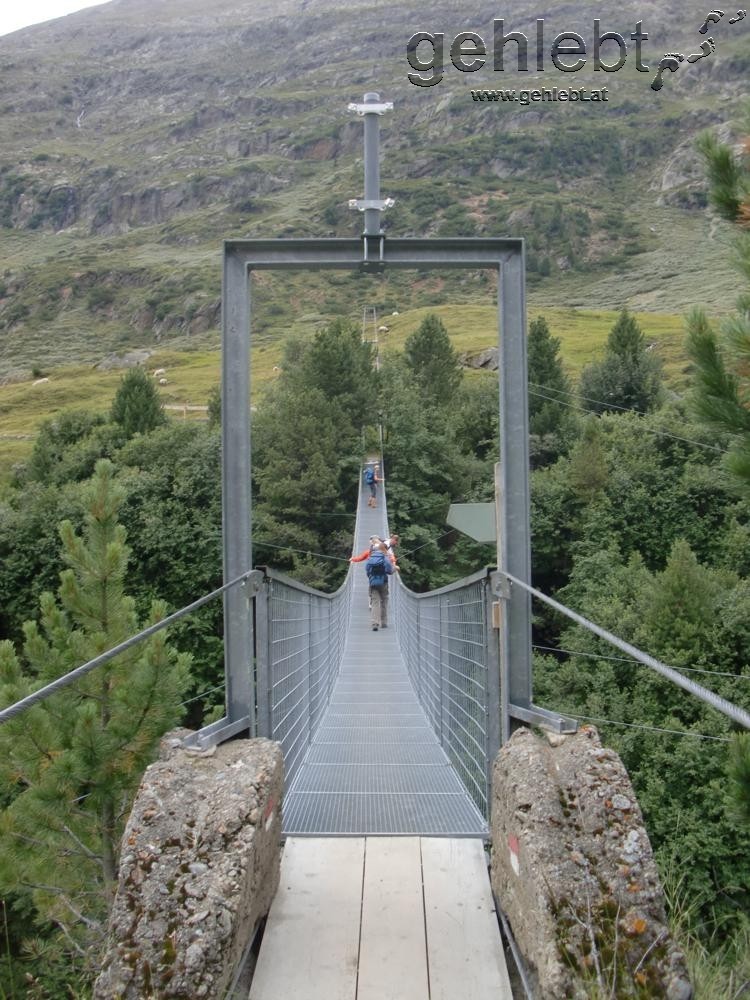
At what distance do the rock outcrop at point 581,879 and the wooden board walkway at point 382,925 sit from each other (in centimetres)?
14

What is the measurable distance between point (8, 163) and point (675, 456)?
134 metres

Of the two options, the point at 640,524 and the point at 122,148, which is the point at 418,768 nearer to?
the point at 640,524

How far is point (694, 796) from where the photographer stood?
12406 mm

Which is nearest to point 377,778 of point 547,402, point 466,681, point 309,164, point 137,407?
point 466,681

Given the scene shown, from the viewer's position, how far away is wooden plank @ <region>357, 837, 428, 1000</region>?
198cm

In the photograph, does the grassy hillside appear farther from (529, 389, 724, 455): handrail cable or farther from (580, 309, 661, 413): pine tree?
(529, 389, 724, 455): handrail cable

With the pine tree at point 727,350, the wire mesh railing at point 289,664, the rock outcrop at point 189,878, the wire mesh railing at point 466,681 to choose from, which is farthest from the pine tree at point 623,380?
the rock outcrop at point 189,878

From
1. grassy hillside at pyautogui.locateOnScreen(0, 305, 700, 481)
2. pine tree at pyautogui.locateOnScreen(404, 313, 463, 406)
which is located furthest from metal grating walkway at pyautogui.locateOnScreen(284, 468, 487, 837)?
pine tree at pyautogui.locateOnScreen(404, 313, 463, 406)

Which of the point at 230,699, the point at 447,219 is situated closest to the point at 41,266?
the point at 447,219

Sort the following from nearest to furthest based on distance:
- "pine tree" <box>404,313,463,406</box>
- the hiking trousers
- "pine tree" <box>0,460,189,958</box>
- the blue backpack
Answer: "pine tree" <box>0,460,189,958</box>, the blue backpack, the hiking trousers, "pine tree" <box>404,313,463,406</box>

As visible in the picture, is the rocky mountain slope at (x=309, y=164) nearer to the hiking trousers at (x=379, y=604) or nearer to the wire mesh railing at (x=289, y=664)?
the hiking trousers at (x=379, y=604)

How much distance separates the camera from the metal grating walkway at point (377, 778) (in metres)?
2.87

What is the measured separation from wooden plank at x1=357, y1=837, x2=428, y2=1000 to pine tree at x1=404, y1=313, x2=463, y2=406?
33288 mm

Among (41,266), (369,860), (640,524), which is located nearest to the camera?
(369,860)
